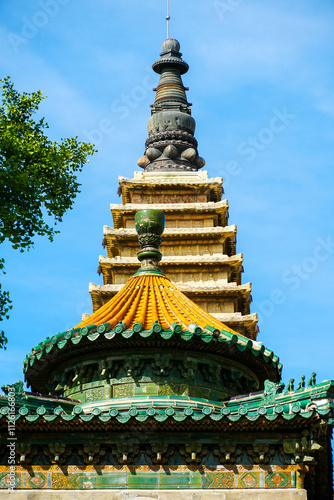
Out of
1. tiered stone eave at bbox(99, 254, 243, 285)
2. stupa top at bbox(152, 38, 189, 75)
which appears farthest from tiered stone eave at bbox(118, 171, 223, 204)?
stupa top at bbox(152, 38, 189, 75)

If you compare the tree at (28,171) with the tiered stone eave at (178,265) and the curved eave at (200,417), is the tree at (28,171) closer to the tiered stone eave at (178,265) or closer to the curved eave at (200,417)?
→ the curved eave at (200,417)

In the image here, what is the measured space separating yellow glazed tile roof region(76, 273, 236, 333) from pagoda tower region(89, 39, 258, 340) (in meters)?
28.2

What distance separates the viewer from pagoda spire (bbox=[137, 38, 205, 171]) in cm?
5806

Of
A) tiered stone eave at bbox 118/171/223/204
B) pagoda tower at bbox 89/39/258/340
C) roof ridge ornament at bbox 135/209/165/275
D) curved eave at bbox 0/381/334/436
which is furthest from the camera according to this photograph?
tiered stone eave at bbox 118/171/223/204

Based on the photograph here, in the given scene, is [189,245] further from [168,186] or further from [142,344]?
[142,344]

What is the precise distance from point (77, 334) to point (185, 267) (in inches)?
1344

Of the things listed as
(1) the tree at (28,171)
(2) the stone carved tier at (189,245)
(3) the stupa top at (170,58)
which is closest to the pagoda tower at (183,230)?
(2) the stone carved tier at (189,245)

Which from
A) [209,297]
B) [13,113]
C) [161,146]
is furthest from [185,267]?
[13,113]

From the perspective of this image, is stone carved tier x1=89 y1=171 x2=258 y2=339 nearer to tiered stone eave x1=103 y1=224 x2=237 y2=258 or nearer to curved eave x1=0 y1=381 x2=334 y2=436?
tiered stone eave x1=103 y1=224 x2=237 y2=258

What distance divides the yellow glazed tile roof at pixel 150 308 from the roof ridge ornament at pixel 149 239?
0.30 meters

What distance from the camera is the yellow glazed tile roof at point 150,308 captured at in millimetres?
17547

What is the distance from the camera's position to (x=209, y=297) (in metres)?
49.1

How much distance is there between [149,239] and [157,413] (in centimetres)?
604

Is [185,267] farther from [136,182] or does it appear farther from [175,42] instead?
[175,42]
